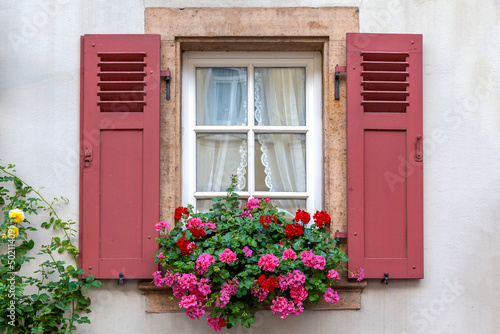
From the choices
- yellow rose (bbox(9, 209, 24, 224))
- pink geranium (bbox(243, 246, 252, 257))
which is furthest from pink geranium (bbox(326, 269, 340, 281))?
yellow rose (bbox(9, 209, 24, 224))

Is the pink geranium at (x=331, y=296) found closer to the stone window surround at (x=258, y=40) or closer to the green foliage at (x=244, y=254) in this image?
the green foliage at (x=244, y=254)

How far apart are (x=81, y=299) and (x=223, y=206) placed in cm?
113

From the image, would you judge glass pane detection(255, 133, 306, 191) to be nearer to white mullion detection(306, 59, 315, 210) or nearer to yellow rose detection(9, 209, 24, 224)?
white mullion detection(306, 59, 315, 210)

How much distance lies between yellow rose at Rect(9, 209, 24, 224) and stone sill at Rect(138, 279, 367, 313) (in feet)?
2.86

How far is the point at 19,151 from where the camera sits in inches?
150

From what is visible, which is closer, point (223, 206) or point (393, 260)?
point (393, 260)

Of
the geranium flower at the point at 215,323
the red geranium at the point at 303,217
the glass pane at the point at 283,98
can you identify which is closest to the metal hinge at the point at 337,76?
the glass pane at the point at 283,98

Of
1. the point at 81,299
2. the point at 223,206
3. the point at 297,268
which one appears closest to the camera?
the point at 297,268

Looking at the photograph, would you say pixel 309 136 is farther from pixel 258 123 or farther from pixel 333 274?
pixel 333 274

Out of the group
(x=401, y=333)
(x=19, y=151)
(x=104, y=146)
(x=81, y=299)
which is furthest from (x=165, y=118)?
(x=401, y=333)

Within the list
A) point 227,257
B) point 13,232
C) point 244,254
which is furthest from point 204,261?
point 13,232

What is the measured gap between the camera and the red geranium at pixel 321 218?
3.59 meters

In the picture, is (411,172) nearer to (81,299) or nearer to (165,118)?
(165,118)

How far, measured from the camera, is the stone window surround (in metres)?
3.79
